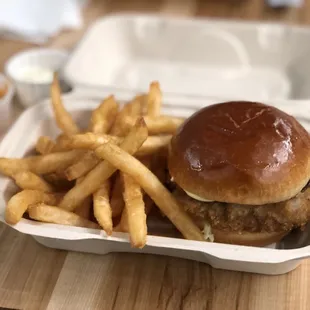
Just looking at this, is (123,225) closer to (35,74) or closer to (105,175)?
(105,175)

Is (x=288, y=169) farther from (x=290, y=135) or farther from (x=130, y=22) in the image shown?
(x=130, y=22)

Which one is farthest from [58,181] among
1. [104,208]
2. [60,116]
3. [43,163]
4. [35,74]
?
[35,74]

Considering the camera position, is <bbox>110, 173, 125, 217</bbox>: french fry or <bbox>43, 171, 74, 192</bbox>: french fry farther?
<bbox>43, 171, 74, 192</bbox>: french fry

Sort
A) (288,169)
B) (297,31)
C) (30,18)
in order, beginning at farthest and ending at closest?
(30,18), (297,31), (288,169)

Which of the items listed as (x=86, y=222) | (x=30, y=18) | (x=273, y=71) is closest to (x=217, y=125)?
(x=86, y=222)

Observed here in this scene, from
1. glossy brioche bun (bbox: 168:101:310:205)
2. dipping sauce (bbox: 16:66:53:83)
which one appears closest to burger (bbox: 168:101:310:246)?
glossy brioche bun (bbox: 168:101:310:205)

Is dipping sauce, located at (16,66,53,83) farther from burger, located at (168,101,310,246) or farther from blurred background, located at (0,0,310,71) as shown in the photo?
burger, located at (168,101,310,246)

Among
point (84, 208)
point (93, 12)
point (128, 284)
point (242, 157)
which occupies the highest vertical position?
point (242, 157)
